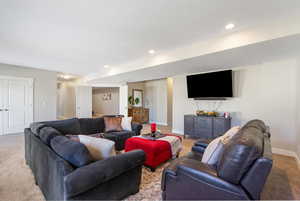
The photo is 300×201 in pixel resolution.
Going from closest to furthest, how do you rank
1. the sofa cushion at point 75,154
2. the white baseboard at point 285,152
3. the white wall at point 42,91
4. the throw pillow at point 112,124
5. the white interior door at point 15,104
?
the sofa cushion at point 75,154
the white baseboard at point 285,152
the throw pillow at point 112,124
the white interior door at point 15,104
the white wall at point 42,91

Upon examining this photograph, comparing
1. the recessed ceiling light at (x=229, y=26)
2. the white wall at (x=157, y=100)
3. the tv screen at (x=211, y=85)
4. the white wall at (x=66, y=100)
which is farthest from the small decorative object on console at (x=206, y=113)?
the white wall at (x=66, y=100)

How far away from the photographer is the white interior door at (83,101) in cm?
733

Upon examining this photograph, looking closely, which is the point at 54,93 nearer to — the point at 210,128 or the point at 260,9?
the point at 210,128

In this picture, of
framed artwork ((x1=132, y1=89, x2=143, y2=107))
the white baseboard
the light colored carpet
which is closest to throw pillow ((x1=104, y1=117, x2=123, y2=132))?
the light colored carpet

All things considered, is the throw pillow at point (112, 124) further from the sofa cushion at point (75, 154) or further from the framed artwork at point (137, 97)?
the framed artwork at point (137, 97)

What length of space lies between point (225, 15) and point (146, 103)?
22.1 ft

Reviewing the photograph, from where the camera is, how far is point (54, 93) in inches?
235

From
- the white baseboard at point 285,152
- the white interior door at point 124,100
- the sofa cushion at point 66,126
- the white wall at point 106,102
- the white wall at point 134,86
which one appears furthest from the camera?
the white wall at point 106,102

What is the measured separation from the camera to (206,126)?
14.1 ft

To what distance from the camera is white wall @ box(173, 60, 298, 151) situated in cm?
343

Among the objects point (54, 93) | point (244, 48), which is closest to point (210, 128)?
point (244, 48)

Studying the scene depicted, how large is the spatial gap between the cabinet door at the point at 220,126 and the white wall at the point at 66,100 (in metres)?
7.17

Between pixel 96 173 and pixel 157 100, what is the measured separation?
6873 mm

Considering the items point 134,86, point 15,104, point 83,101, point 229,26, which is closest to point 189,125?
point 229,26
